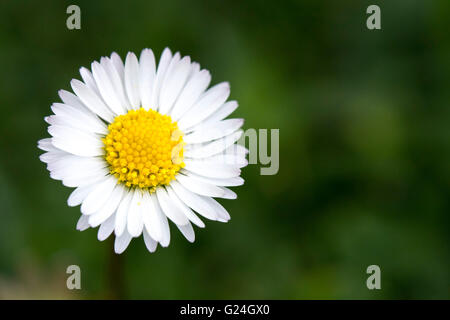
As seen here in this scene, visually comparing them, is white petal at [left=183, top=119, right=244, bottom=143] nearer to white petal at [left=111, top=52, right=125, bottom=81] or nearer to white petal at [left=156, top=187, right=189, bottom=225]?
white petal at [left=156, top=187, right=189, bottom=225]

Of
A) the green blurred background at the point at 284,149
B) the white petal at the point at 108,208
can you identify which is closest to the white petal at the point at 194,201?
the white petal at the point at 108,208

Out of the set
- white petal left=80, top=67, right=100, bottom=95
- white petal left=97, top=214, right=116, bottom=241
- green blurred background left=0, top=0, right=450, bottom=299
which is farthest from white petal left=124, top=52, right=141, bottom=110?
green blurred background left=0, top=0, right=450, bottom=299

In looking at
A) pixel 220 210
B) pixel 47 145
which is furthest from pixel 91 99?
pixel 220 210

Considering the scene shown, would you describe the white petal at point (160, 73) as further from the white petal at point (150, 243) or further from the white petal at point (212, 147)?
the white petal at point (150, 243)

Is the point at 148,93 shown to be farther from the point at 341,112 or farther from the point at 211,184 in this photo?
the point at 341,112

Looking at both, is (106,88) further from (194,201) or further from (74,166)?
(194,201)
